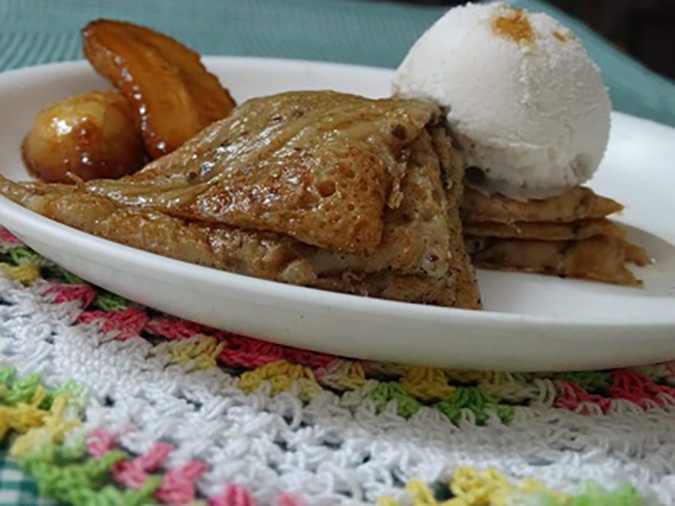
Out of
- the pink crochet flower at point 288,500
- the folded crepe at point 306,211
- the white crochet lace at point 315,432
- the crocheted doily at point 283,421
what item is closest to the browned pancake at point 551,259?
the folded crepe at point 306,211

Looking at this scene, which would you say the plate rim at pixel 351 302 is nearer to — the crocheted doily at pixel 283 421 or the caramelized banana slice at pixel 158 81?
the crocheted doily at pixel 283 421

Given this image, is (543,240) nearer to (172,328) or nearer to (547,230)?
(547,230)

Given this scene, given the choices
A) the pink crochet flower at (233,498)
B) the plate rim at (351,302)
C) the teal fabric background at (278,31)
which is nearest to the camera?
the pink crochet flower at (233,498)

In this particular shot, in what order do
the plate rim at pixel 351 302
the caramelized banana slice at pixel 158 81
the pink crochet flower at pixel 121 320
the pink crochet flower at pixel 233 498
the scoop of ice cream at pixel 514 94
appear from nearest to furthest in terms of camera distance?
the pink crochet flower at pixel 233 498, the plate rim at pixel 351 302, the pink crochet flower at pixel 121 320, the scoop of ice cream at pixel 514 94, the caramelized banana slice at pixel 158 81

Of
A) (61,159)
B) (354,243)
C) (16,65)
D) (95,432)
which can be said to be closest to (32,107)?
(61,159)

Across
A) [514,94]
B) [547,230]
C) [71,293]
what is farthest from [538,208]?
[71,293]

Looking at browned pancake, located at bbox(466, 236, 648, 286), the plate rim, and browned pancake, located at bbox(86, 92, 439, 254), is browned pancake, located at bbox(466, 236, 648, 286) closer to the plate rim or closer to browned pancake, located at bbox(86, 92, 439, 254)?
browned pancake, located at bbox(86, 92, 439, 254)

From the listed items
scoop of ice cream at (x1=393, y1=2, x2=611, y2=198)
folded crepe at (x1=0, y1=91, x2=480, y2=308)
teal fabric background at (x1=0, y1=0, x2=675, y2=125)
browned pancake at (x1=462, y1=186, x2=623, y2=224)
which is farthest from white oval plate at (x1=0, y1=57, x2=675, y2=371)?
teal fabric background at (x1=0, y1=0, x2=675, y2=125)
